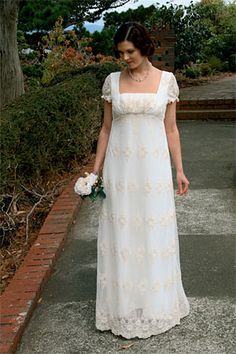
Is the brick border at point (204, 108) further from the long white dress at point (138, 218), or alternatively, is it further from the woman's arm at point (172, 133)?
the long white dress at point (138, 218)

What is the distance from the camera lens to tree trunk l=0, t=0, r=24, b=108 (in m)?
7.68

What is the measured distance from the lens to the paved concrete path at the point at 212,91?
1128 centimetres

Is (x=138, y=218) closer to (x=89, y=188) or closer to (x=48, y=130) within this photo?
(x=89, y=188)

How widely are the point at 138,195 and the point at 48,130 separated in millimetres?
2707

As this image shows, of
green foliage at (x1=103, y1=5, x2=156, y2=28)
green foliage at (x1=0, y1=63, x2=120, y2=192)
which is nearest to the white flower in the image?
green foliage at (x1=0, y1=63, x2=120, y2=192)

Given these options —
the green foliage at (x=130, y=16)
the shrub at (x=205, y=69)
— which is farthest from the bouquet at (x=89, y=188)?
the shrub at (x=205, y=69)

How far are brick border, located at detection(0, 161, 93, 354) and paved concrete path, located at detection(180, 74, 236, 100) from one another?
6.40m

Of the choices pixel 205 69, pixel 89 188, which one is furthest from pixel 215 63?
pixel 89 188

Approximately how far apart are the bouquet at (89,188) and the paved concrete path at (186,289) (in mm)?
818

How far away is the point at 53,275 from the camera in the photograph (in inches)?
162

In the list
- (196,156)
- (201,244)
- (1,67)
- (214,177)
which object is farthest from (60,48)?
(201,244)

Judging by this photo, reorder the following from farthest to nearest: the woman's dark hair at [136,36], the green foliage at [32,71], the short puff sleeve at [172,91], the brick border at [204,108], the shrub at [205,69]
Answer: the shrub at [205,69] < the green foliage at [32,71] < the brick border at [204,108] < the short puff sleeve at [172,91] < the woman's dark hair at [136,36]

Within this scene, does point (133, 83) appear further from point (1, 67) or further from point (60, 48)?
point (60, 48)

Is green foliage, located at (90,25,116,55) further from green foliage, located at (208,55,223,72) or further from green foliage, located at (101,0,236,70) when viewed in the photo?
green foliage, located at (208,55,223,72)
